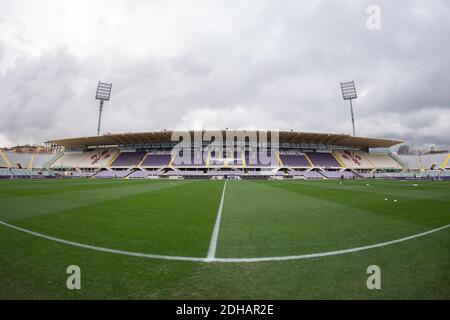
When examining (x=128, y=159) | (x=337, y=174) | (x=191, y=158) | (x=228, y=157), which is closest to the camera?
(x=337, y=174)

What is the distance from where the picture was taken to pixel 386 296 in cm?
274

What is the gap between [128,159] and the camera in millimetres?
66750

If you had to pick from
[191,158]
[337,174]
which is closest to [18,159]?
[191,158]

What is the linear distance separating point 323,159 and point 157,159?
154 feet

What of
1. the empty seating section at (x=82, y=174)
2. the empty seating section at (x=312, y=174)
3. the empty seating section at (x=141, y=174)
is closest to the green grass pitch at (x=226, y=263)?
the empty seating section at (x=312, y=174)

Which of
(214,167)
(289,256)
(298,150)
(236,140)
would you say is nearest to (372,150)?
(298,150)

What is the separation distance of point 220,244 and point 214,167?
55934mm

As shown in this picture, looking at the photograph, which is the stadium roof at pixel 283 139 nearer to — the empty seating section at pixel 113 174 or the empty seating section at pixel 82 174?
the empty seating section at pixel 113 174

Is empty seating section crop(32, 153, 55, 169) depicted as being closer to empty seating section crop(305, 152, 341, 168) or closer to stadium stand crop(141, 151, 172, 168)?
stadium stand crop(141, 151, 172, 168)

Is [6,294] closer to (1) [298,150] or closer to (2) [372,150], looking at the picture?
(1) [298,150]

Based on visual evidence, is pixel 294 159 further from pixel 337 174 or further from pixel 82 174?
pixel 82 174

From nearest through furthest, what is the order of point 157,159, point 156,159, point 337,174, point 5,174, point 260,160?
point 5,174 < point 337,174 < point 260,160 < point 157,159 < point 156,159

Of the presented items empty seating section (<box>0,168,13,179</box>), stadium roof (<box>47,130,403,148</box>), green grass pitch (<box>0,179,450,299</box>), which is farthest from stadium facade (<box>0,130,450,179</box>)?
green grass pitch (<box>0,179,450,299</box>)
